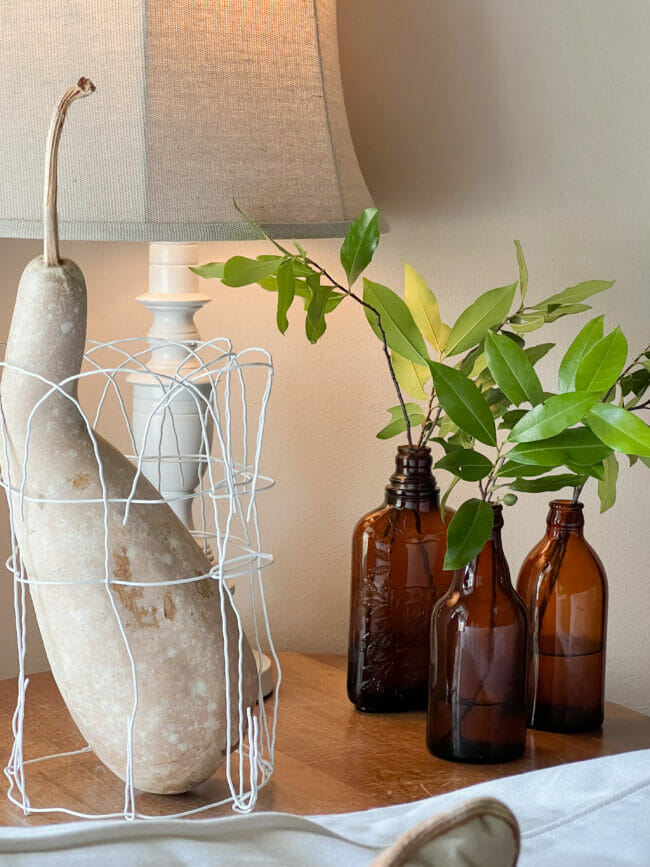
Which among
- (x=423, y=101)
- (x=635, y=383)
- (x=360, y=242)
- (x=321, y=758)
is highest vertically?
(x=423, y=101)

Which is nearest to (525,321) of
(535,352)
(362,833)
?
(535,352)

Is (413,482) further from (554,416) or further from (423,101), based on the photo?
(423,101)

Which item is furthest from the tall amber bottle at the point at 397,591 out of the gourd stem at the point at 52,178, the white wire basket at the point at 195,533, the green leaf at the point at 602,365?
the gourd stem at the point at 52,178

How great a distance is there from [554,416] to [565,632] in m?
0.30

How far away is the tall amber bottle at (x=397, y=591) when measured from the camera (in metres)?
0.97

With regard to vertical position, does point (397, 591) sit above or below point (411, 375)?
below

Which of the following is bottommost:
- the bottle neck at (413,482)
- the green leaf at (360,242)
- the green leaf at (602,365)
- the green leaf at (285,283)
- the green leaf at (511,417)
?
the bottle neck at (413,482)

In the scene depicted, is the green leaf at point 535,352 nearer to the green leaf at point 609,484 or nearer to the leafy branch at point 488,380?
the leafy branch at point 488,380

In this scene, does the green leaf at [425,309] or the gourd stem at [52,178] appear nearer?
the gourd stem at [52,178]

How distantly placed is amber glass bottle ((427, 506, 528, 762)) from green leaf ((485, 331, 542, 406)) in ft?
0.34

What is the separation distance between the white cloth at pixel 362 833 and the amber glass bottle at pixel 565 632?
14.7 inches

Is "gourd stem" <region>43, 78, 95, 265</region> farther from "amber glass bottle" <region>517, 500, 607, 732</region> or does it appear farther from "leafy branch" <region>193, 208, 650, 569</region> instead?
"amber glass bottle" <region>517, 500, 607, 732</region>

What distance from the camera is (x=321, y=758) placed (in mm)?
917

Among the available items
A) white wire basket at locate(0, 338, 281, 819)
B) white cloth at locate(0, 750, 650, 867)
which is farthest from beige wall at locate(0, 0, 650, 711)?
white cloth at locate(0, 750, 650, 867)
